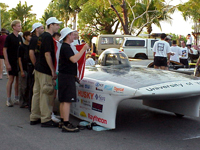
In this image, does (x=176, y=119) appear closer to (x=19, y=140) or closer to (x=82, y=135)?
(x=82, y=135)

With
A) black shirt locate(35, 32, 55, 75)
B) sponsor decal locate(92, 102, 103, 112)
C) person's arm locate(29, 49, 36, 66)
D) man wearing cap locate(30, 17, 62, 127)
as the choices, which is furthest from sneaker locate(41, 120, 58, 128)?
person's arm locate(29, 49, 36, 66)

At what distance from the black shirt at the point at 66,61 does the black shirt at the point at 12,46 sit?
7.44ft

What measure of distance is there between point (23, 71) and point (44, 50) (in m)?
1.74

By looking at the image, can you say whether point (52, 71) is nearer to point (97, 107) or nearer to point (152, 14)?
point (97, 107)

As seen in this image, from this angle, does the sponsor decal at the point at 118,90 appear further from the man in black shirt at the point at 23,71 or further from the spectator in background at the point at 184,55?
the spectator in background at the point at 184,55

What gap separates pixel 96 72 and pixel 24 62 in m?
1.82

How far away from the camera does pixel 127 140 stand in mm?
4551

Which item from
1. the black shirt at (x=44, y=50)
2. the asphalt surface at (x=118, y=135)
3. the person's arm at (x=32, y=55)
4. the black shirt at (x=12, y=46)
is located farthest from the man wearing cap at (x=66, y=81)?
the black shirt at (x=12, y=46)

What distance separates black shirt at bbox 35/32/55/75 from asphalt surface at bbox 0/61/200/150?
1.00 meters

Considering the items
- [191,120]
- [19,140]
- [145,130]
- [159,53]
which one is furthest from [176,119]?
[159,53]

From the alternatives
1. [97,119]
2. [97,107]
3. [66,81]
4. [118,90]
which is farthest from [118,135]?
[66,81]

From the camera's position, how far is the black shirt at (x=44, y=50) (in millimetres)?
5160

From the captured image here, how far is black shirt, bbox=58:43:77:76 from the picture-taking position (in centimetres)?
489

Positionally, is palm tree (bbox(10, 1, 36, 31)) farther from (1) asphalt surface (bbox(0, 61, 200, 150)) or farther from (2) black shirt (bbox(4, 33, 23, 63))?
(1) asphalt surface (bbox(0, 61, 200, 150))
